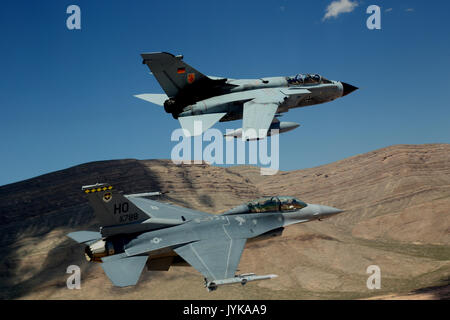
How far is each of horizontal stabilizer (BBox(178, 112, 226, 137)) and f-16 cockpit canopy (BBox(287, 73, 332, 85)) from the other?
6.92m

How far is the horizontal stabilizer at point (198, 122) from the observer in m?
23.0

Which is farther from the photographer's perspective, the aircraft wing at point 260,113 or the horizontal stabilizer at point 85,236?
the aircraft wing at point 260,113

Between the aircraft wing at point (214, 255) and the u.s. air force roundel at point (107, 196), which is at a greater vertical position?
the u.s. air force roundel at point (107, 196)

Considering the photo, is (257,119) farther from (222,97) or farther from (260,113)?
(222,97)

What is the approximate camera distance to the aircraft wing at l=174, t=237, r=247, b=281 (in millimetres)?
17016

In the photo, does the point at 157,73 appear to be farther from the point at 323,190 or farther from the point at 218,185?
the point at 323,190

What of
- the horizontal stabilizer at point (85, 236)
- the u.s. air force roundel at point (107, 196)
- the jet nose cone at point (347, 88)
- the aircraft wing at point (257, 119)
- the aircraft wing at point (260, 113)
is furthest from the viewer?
the jet nose cone at point (347, 88)

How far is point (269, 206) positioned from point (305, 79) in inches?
468

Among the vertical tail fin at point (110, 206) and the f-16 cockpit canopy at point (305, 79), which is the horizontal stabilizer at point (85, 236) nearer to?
the vertical tail fin at point (110, 206)

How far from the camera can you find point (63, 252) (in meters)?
50.8

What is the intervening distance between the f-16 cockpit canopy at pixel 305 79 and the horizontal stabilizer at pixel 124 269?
56.4 ft

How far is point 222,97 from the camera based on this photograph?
27.0 meters

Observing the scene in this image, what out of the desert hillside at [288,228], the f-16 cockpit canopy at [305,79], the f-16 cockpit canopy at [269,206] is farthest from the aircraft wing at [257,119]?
the desert hillside at [288,228]

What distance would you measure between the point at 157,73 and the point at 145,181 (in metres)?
45.1
